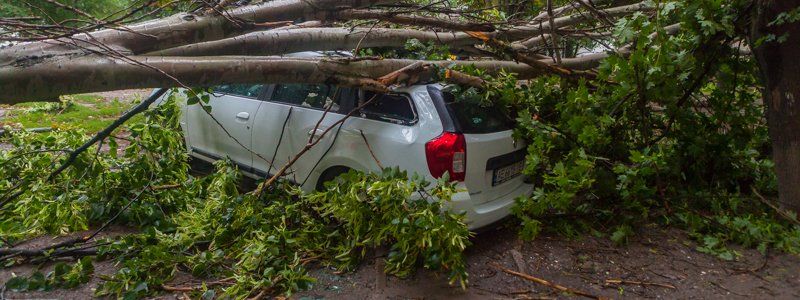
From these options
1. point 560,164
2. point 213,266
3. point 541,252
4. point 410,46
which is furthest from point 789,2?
point 213,266

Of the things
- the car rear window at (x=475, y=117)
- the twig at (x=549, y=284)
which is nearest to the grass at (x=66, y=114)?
the car rear window at (x=475, y=117)

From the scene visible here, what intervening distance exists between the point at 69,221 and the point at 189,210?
923mm

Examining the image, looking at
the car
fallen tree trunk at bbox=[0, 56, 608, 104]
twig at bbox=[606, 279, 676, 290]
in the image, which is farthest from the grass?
twig at bbox=[606, 279, 676, 290]

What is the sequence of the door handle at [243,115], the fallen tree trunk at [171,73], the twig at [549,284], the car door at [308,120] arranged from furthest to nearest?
1. the door handle at [243,115]
2. the car door at [308,120]
3. the twig at [549,284]
4. the fallen tree trunk at [171,73]

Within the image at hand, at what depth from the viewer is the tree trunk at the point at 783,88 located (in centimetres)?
381

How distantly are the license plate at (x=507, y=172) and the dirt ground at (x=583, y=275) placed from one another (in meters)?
0.37

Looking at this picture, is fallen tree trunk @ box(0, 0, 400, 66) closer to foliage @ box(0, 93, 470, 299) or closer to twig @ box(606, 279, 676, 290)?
foliage @ box(0, 93, 470, 299)

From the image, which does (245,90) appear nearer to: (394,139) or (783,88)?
(394,139)

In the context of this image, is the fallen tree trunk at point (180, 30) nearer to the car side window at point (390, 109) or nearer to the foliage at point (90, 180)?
the car side window at point (390, 109)

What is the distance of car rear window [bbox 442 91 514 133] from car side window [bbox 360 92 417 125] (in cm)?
28

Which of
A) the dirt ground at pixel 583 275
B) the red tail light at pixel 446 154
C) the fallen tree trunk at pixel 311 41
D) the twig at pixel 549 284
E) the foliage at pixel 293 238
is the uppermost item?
the fallen tree trunk at pixel 311 41

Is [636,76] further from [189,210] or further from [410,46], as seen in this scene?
[189,210]

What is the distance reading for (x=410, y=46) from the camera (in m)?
4.96

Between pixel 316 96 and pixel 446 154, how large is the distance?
1443mm
